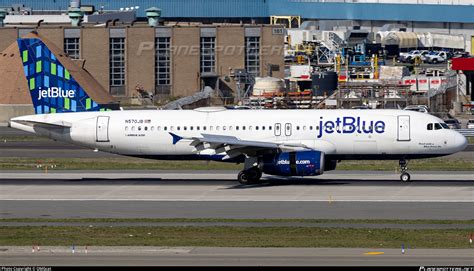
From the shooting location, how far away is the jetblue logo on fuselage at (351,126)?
58.1m

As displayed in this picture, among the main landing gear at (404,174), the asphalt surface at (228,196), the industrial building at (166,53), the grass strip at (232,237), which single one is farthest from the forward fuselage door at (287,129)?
the industrial building at (166,53)

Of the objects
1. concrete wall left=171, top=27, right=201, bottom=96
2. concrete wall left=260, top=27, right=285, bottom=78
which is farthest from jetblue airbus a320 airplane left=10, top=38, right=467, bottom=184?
concrete wall left=260, top=27, right=285, bottom=78

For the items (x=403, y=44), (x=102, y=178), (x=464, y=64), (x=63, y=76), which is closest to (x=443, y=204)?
(x=102, y=178)

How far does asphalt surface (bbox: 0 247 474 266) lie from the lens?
33344mm

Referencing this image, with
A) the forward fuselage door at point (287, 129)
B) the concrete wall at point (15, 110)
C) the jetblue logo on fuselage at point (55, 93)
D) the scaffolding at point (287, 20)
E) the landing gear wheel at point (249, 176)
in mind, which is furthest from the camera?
the scaffolding at point (287, 20)

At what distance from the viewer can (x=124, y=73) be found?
430ft

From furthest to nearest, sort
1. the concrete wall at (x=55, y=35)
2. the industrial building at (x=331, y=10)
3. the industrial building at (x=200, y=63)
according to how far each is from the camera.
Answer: the industrial building at (x=331, y=10) → the concrete wall at (x=55, y=35) → the industrial building at (x=200, y=63)

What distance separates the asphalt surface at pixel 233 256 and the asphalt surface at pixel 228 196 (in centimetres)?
991

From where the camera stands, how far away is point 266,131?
2331 inches

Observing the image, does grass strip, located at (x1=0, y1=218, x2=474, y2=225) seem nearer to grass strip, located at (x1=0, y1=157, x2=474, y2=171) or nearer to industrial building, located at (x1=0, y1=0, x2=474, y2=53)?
grass strip, located at (x1=0, y1=157, x2=474, y2=171)

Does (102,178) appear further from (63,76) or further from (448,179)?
(448,179)

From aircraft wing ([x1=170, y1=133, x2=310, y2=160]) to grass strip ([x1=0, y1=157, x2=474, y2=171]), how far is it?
8.05 m

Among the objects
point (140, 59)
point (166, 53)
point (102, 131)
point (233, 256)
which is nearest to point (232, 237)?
point (233, 256)

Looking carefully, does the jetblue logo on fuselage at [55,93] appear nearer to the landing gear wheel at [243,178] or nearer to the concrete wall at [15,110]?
the landing gear wheel at [243,178]
